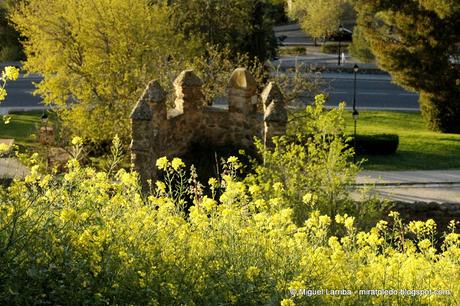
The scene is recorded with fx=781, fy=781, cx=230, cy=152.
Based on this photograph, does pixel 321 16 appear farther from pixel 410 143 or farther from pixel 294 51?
pixel 410 143

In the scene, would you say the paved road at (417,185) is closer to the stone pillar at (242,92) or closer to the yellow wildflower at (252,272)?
the stone pillar at (242,92)

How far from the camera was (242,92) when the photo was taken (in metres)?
22.0

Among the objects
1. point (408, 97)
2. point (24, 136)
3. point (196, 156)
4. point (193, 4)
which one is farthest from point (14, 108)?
point (408, 97)

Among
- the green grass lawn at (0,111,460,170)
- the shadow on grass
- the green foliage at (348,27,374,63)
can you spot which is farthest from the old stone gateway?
the green foliage at (348,27,374,63)

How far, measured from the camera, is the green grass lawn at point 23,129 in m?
28.7

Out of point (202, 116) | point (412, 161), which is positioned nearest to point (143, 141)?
point (202, 116)

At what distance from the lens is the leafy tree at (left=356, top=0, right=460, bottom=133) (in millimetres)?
29688

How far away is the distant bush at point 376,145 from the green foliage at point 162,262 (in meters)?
18.1

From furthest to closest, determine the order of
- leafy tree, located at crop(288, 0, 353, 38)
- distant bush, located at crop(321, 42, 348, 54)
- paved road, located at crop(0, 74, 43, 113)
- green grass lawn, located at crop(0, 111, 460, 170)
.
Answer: distant bush, located at crop(321, 42, 348, 54) < leafy tree, located at crop(288, 0, 353, 38) < paved road, located at crop(0, 74, 43, 113) < green grass lawn, located at crop(0, 111, 460, 170)

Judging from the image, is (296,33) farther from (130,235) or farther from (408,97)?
(130,235)

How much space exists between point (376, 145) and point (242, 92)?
7.44 metres

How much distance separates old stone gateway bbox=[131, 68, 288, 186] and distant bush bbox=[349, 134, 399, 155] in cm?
638

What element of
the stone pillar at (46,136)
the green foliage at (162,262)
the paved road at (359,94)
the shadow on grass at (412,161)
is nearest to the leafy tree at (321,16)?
the paved road at (359,94)

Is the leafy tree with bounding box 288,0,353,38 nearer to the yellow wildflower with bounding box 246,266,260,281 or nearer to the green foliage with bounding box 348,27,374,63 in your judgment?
the green foliage with bounding box 348,27,374,63
